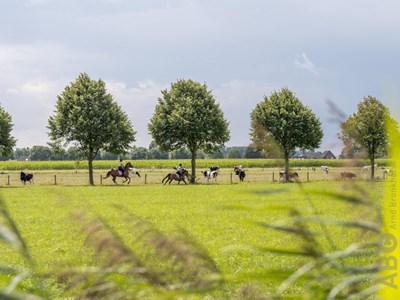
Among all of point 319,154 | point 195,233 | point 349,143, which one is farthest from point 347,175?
point 195,233

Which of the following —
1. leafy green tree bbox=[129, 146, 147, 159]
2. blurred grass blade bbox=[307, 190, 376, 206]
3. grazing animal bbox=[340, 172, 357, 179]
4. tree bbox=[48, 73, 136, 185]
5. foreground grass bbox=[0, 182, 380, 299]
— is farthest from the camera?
leafy green tree bbox=[129, 146, 147, 159]

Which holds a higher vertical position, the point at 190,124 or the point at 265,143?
the point at 190,124

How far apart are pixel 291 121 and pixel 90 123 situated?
61.1ft

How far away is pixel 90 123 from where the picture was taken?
55.2m

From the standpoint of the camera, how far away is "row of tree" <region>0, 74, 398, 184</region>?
55.8 meters

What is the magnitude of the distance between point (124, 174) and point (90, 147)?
25.5ft

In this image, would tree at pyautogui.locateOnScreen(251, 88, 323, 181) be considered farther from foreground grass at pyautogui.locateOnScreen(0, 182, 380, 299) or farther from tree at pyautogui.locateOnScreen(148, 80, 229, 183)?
foreground grass at pyautogui.locateOnScreen(0, 182, 380, 299)

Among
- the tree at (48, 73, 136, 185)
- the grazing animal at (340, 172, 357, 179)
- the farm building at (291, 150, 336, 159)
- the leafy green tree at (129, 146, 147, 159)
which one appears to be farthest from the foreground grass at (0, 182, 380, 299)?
the leafy green tree at (129, 146, 147, 159)

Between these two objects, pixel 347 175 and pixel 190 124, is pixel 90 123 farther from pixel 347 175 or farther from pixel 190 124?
pixel 347 175

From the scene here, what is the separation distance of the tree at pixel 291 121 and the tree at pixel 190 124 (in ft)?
13.9

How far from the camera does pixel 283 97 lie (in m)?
62.7

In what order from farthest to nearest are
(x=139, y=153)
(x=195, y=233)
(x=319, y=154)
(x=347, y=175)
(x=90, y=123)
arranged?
(x=139, y=153), (x=90, y=123), (x=195, y=233), (x=319, y=154), (x=347, y=175)

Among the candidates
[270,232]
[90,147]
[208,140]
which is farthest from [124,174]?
[270,232]

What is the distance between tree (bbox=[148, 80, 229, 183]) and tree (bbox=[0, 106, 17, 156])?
12642 millimetres
